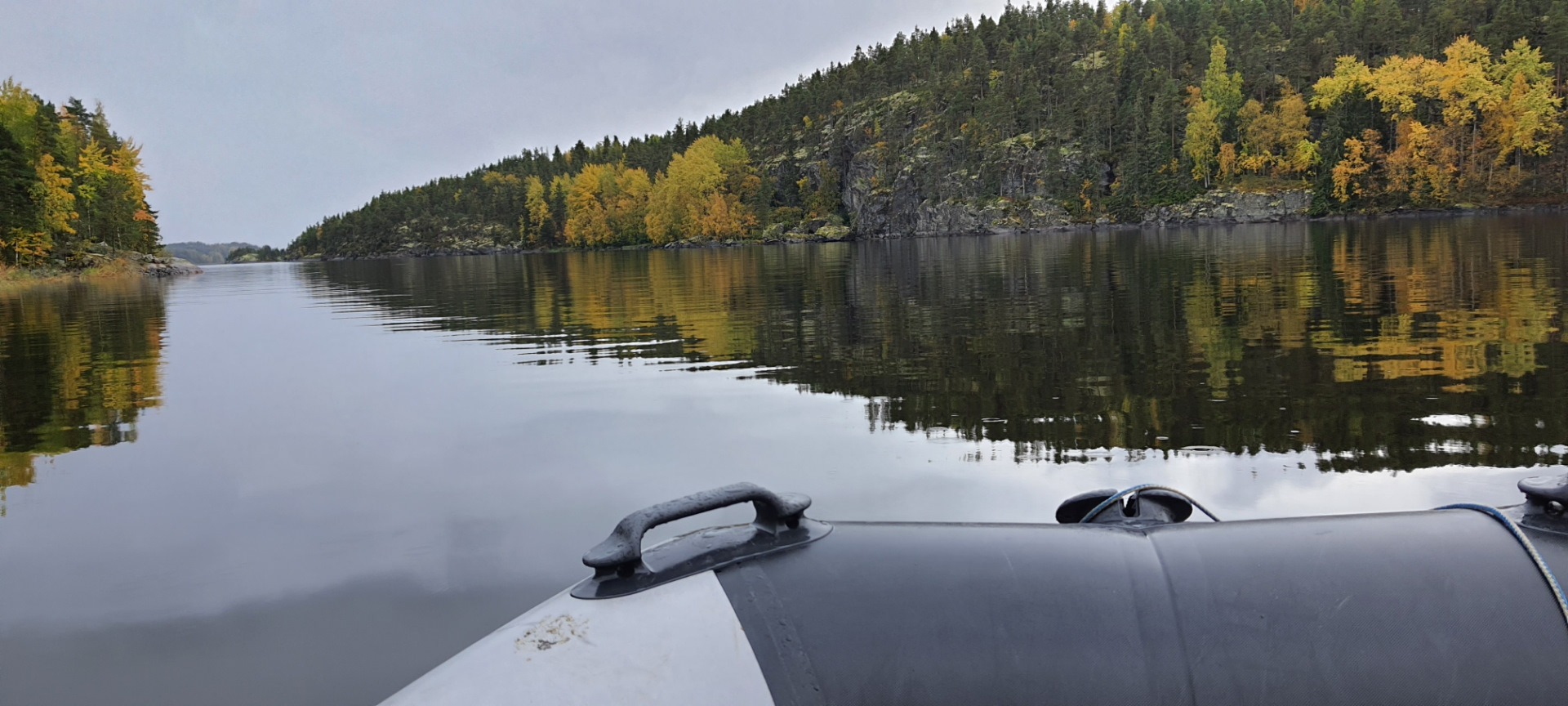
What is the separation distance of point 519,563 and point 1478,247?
3462 centimetres

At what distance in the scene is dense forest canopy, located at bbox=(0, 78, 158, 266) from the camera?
56.6m

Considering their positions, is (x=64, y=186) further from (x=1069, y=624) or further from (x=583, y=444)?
(x=1069, y=624)

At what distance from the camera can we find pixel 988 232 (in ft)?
381

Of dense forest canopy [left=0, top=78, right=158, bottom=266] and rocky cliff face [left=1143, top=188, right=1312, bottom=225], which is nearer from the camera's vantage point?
dense forest canopy [left=0, top=78, right=158, bottom=266]

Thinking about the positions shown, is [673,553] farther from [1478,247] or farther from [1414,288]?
[1478,247]

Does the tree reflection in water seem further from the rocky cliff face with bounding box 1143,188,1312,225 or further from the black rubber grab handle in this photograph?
the rocky cliff face with bounding box 1143,188,1312,225

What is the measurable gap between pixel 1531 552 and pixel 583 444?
7.06m

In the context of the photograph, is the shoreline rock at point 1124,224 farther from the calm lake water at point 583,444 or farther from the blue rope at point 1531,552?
the blue rope at point 1531,552

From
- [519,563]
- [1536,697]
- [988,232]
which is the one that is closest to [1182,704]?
[1536,697]

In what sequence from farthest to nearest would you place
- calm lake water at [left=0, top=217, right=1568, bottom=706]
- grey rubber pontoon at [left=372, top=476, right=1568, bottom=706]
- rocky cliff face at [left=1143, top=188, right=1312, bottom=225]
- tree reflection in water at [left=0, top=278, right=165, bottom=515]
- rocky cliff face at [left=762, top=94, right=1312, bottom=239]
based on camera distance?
rocky cliff face at [left=762, top=94, right=1312, bottom=239] → rocky cliff face at [left=1143, top=188, right=1312, bottom=225] → tree reflection in water at [left=0, top=278, right=165, bottom=515] → calm lake water at [left=0, top=217, right=1568, bottom=706] → grey rubber pontoon at [left=372, top=476, right=1568, bottom=706]

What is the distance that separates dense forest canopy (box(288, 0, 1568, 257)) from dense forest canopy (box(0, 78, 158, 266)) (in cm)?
7559

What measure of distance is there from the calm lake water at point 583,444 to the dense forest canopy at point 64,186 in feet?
174

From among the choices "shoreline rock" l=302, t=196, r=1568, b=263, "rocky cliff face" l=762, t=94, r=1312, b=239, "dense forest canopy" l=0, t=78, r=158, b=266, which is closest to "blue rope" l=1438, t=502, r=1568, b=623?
"dense forest canopy" l=0, t=78, r=158, b=266

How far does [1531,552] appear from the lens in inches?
72.7
